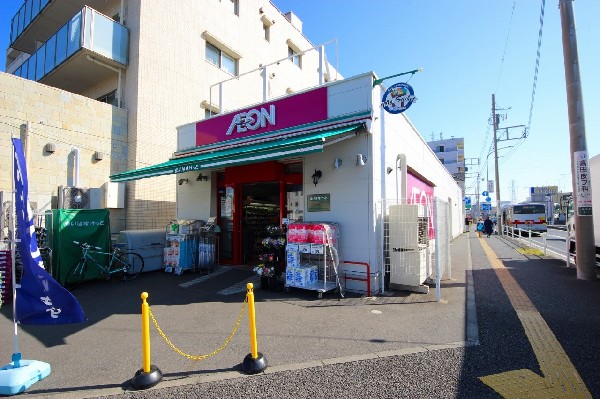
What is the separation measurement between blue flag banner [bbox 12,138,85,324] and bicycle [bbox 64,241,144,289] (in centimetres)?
497

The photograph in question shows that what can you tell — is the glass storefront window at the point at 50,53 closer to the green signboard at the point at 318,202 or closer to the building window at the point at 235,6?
the building window at the point at 235,6

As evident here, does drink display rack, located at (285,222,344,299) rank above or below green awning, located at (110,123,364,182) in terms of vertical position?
below

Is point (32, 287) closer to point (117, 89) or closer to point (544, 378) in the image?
point (544, 378)

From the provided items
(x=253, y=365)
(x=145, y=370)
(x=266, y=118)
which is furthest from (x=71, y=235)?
(x=253, y=365)

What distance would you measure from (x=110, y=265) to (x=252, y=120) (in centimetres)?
580

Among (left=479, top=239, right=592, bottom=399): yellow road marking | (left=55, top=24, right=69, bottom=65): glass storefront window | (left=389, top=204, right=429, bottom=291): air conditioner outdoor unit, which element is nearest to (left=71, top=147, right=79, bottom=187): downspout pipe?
(left=55, top=24, right=69, bottom=65): glass storefront window

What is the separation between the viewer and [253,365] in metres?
3.59

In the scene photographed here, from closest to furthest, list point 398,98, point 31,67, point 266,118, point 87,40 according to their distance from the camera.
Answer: point 398,98 < point 266,118 < point 87,40 < point 31,67

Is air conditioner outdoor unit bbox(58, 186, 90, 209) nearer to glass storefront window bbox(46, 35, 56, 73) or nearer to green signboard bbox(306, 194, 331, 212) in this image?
glass storefront window bbox(46, 35, 56, 73)

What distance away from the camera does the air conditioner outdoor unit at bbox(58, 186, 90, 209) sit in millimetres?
10109

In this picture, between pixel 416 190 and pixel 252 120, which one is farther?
pixel 416 190

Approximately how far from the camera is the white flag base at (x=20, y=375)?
10.7 ft

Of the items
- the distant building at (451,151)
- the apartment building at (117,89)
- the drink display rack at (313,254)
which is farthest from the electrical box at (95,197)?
the distant building at (451,151)

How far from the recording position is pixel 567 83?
843 centimetres
